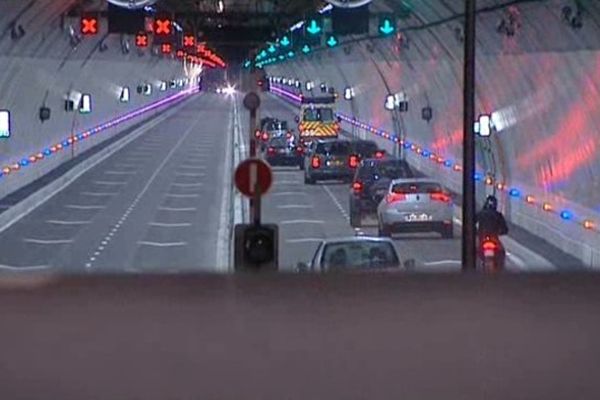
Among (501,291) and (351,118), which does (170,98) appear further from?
(501,291)

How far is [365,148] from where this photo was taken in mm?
11055

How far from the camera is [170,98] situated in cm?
1334

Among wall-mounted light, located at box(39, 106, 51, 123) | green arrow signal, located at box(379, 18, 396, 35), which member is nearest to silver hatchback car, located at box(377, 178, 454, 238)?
green arrow signal, located at box(379, 18, 396, 35)

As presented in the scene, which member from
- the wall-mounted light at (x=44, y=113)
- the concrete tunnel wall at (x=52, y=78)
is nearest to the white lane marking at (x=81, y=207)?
the concrete tunnel wall at (x=52, y=78)

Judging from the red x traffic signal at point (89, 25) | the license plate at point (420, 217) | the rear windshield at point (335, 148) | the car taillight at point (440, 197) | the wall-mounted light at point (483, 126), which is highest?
the red x traffic signal at point (89, 25)

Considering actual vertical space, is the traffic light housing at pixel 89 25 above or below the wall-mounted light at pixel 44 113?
above

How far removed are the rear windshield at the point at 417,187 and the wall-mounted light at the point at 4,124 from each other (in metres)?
2.72

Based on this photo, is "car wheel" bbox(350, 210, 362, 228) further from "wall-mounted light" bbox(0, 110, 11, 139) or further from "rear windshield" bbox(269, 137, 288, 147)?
"wall-mounted light" bbox(0, 110, 11, 139)

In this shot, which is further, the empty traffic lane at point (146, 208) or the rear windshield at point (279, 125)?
the rear windshield at point (279, 125)

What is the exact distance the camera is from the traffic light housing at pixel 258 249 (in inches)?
308

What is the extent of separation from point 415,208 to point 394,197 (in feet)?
0.52

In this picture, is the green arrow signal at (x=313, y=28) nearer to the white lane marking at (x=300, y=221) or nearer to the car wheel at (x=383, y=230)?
the white lane marking at (x=300, y=221)

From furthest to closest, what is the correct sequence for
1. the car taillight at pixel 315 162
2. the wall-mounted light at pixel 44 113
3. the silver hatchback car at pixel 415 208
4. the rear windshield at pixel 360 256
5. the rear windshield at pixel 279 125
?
the wall-mounted light at pixel 44 113 → the car taillight at pixel 315 162 → the rear windshield at pixel 279 125 → the silver hatchback car at pixel 415 208 → the rear windshield at pixel 360 256

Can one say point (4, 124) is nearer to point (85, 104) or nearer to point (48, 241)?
point (48, 241)
